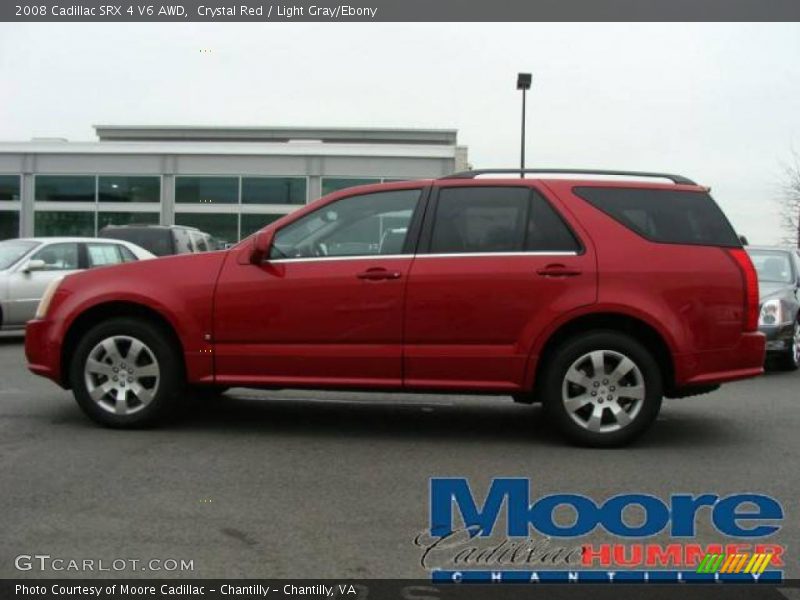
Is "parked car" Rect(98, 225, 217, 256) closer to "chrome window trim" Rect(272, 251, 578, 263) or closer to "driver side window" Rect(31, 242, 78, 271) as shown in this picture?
"driver side window" Rect(31, 242, 78, 271)

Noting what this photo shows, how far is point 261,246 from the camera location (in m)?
5.76

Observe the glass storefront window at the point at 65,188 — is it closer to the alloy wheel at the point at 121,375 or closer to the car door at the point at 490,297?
the alloy wheel at the point at 121,375

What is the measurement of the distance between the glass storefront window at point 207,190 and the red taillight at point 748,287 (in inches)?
1066

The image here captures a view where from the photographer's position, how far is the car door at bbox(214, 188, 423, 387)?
18.4 ft

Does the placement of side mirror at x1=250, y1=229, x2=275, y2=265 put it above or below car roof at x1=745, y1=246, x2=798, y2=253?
below

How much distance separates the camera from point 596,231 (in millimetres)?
5609

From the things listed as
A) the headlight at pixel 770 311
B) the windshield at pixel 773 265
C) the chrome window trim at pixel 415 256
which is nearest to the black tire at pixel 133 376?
the chrome window trim at pixel 415 256

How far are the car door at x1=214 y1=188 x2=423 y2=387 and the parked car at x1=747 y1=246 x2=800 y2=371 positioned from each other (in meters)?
4.99

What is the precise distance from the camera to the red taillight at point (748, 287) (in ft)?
18.1

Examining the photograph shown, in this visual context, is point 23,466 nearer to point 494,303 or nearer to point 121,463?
point 121,463

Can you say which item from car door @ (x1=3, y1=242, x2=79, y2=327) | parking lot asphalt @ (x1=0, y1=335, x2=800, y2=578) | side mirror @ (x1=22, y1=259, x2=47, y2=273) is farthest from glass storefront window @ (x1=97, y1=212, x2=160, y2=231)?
parking lot asphalt @ (x1=0, y1=335, x2=800, y2=578)

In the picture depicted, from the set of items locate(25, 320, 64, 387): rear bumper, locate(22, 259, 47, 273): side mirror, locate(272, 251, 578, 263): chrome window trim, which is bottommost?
locate(25, 320, 64, 387): rear bumper

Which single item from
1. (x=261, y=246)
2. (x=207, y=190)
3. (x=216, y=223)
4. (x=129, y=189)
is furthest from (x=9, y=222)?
(x=261, y=246)

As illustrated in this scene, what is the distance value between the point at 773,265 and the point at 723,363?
5.98m
